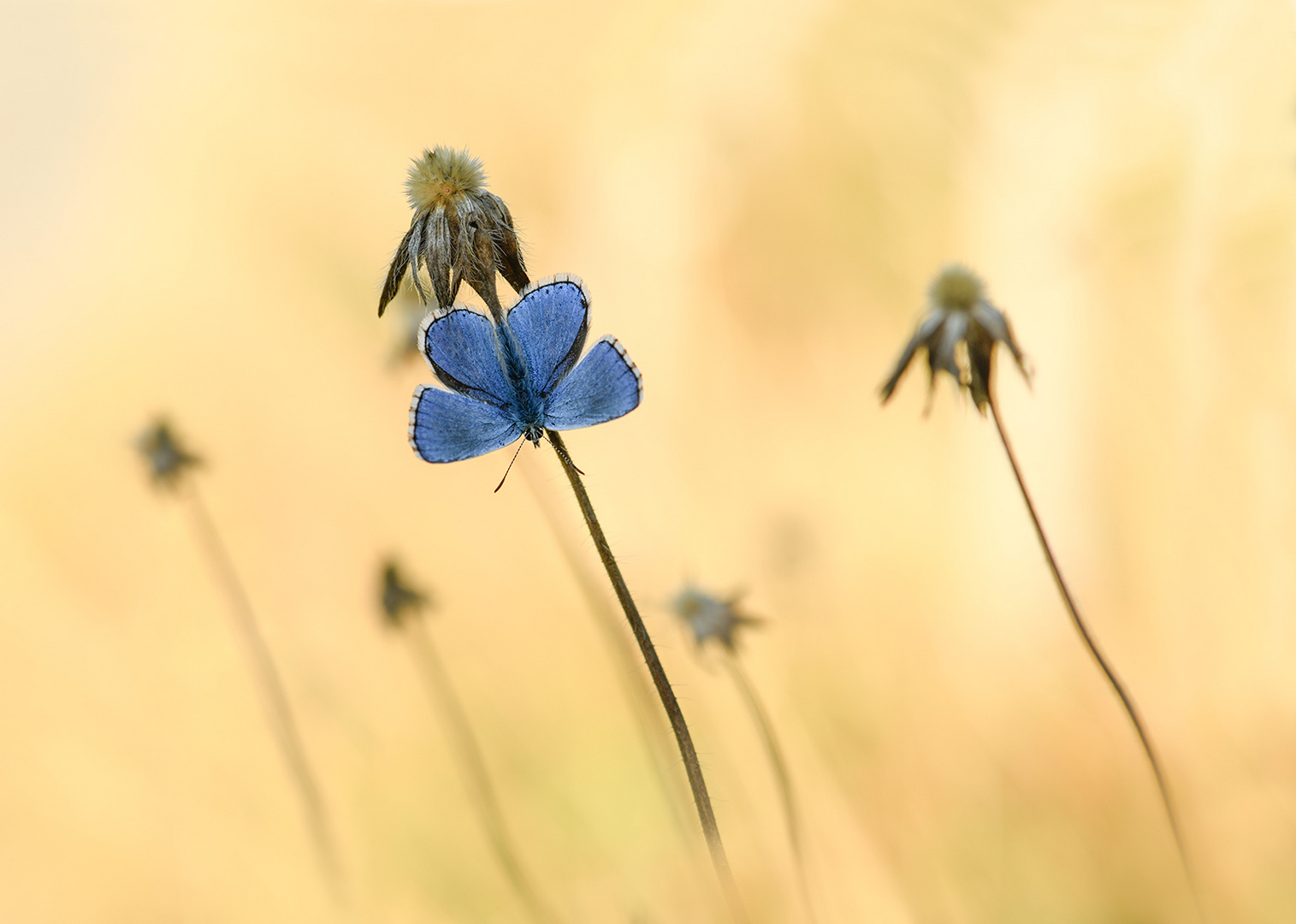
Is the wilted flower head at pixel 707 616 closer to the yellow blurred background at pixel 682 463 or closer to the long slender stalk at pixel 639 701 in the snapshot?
the long slender stalk at pixel 639 701

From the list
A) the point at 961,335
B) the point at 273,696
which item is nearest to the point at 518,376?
the point at 961,335

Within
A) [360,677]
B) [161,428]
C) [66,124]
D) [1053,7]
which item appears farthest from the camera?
[66,124]

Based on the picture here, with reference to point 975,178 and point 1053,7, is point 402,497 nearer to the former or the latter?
point 975,178

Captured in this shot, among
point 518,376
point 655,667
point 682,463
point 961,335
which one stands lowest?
point 655,667

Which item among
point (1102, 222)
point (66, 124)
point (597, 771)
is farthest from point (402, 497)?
point (1102, 222)

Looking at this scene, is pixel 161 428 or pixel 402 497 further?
pixel 402 497

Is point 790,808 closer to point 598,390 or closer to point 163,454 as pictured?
point 598,390

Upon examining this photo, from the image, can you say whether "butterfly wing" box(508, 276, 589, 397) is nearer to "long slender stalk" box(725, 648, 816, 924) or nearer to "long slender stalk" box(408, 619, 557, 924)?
"long slender stalk" box(725, 648, 816, 924)
